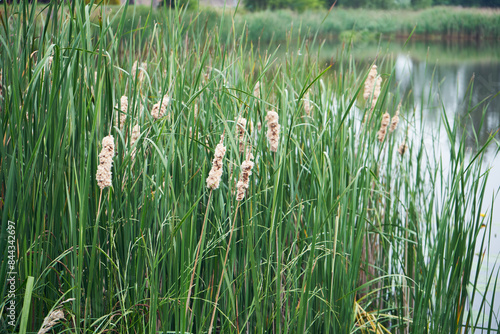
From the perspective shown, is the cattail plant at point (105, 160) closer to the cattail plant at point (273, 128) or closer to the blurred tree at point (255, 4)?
the cattail plant at point (273, 128)

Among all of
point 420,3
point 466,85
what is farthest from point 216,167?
point 420,3

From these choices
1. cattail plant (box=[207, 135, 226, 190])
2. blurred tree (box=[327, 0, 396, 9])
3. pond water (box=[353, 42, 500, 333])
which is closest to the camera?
cattail plant (box=[207, 135, 226, 190])

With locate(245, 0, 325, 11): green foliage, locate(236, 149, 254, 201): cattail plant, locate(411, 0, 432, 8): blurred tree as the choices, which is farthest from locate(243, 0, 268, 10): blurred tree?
locate(236, 149, 254, 201): cattail plant

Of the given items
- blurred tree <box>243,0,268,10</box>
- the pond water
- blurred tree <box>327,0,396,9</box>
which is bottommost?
the pond water

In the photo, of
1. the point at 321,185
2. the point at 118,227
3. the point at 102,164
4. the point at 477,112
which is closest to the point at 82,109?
the point at 102,164

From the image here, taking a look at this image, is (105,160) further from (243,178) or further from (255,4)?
(255,4)

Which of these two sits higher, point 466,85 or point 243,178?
point 243,178

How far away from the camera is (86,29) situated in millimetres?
1043

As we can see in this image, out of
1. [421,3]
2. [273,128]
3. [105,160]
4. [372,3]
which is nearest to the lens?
[105,160]

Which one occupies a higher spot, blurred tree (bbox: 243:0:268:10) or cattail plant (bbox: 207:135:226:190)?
blurred tree (bbox: 243:0:268:10)

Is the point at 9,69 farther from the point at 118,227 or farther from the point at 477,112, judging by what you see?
the point at 477,112

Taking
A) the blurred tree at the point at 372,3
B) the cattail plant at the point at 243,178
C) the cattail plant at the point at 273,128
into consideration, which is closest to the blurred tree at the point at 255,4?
the blurred tree at the point at 372,3

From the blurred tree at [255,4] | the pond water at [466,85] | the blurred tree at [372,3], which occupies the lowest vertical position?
the pond water at [466,85]

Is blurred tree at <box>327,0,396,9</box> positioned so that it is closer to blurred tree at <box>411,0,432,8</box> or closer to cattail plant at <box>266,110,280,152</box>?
blurred tree at <box>411,0,432,8</box>
